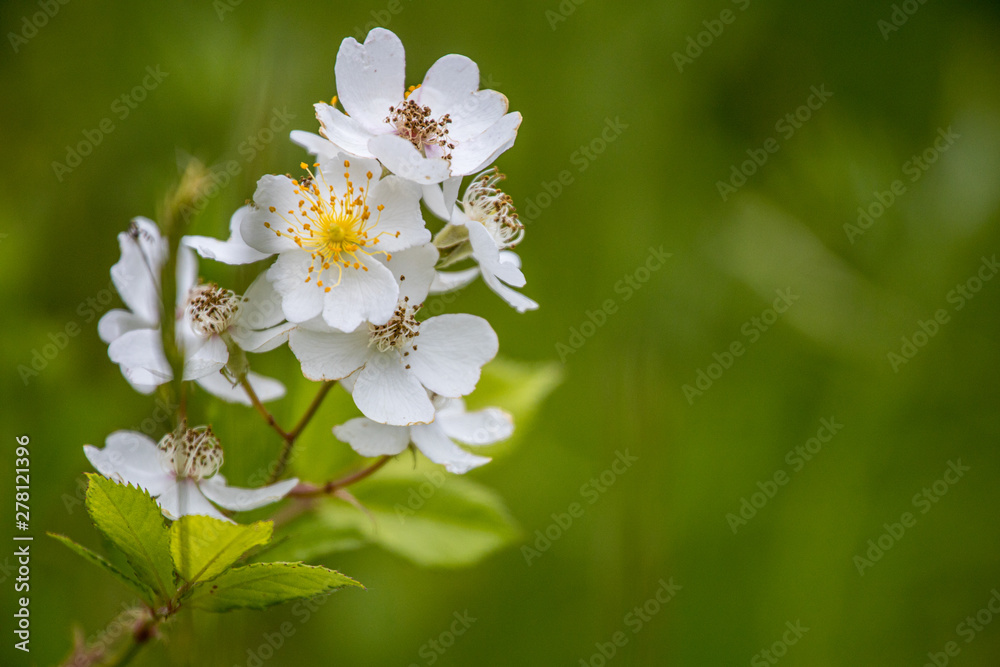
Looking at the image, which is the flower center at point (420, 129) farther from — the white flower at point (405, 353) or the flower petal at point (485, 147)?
the white flower at point (405, 353)

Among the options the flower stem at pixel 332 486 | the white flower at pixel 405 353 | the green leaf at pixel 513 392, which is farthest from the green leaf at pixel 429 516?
the white flower at pixel 405 353

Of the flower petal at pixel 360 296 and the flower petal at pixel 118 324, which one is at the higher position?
the flower petal at pixel 360 296

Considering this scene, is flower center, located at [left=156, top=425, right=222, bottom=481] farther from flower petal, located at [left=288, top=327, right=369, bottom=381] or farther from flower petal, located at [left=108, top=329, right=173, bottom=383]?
flower petal, located at [left=288, top=327, right=369, bottom=381]

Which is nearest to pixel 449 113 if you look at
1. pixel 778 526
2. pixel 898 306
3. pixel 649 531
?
pixel 649 531

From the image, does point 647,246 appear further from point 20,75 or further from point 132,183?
point 20,75

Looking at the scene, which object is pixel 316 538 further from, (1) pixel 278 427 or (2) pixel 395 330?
(2) pixel 395 330

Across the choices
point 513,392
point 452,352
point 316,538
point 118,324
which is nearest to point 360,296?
point 452,352
